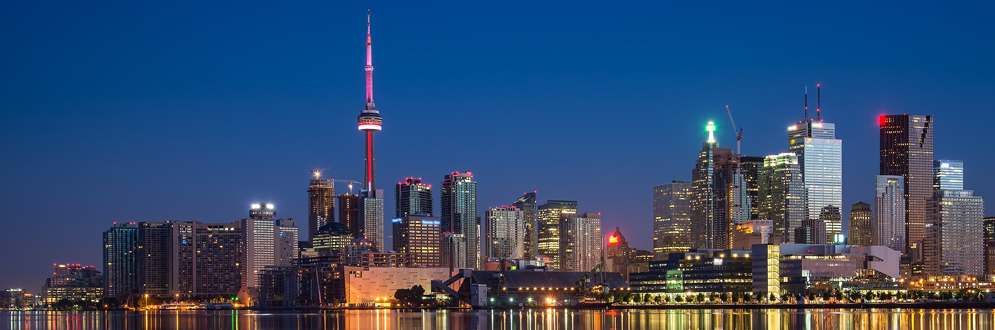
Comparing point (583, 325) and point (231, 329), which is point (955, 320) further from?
point (231, 329)

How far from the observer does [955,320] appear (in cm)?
15238

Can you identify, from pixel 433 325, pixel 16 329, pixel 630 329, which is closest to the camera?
pixel 630 329

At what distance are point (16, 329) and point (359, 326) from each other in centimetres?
4827

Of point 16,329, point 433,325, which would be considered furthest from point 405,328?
point 16,329

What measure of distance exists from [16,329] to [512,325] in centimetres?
6710

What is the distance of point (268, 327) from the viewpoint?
160 meters

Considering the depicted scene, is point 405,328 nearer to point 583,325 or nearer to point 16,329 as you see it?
point 583,325

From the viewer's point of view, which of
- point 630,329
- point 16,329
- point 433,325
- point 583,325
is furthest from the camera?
point 16,329

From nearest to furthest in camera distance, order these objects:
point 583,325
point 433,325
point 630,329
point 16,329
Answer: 1. point 630,329
2. point 583,325
3. point 433,325
4. point 16,329

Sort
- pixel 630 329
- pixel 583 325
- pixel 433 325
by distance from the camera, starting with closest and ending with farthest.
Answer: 1. pixel 630 329
2. pixel 583 325
3. pixel 433 325

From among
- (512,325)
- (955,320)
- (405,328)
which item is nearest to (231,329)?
(405,328)

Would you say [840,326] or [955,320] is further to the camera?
[955,320]

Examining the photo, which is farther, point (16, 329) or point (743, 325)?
point (16, 329)

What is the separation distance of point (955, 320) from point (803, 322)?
1997 cm
